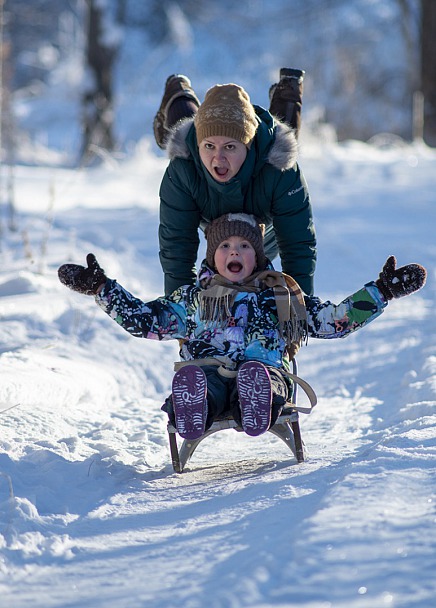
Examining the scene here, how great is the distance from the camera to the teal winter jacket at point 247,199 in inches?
141

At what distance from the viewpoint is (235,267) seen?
134 inches

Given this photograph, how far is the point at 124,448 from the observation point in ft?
11.3

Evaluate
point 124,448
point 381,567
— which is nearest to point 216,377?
point 124,448

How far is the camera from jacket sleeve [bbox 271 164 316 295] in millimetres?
3625

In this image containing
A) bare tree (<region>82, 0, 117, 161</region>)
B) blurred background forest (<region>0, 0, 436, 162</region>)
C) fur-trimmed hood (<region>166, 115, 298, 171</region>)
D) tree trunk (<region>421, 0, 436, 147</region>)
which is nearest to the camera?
fur-trimmed hood (<region>166, 115, 298, 171</region>)

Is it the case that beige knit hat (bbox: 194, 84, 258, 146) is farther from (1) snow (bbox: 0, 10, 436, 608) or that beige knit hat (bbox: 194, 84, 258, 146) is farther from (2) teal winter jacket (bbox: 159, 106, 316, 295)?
(1) snow (bbox: 0, 10, 436, 608)

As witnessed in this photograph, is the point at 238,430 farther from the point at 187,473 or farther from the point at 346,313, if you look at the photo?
the point at 346,313

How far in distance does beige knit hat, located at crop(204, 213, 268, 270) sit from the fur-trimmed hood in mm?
254

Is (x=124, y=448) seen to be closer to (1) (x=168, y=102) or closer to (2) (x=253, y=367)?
(2) (x=253, y=367)

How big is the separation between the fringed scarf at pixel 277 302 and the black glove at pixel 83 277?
0.39 metres

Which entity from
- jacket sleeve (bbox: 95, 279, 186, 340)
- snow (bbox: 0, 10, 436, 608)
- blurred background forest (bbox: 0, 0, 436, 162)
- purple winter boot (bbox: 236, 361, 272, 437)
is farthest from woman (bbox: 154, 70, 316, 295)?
blurred background forest (bbox: 0, 0, 436, 162)

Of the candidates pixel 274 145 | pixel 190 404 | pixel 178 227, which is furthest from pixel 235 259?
pixel 190 404

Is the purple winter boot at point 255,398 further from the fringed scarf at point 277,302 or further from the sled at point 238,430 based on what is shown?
the fringed scarf at point 277,302

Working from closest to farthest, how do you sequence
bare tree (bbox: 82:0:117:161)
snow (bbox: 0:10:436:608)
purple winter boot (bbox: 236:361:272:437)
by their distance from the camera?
snow (bbox: 0:10:436:608) → purple winter boot (bbox: 236:361:272:437) → bare tree (bbox: 82:0:117:161)
